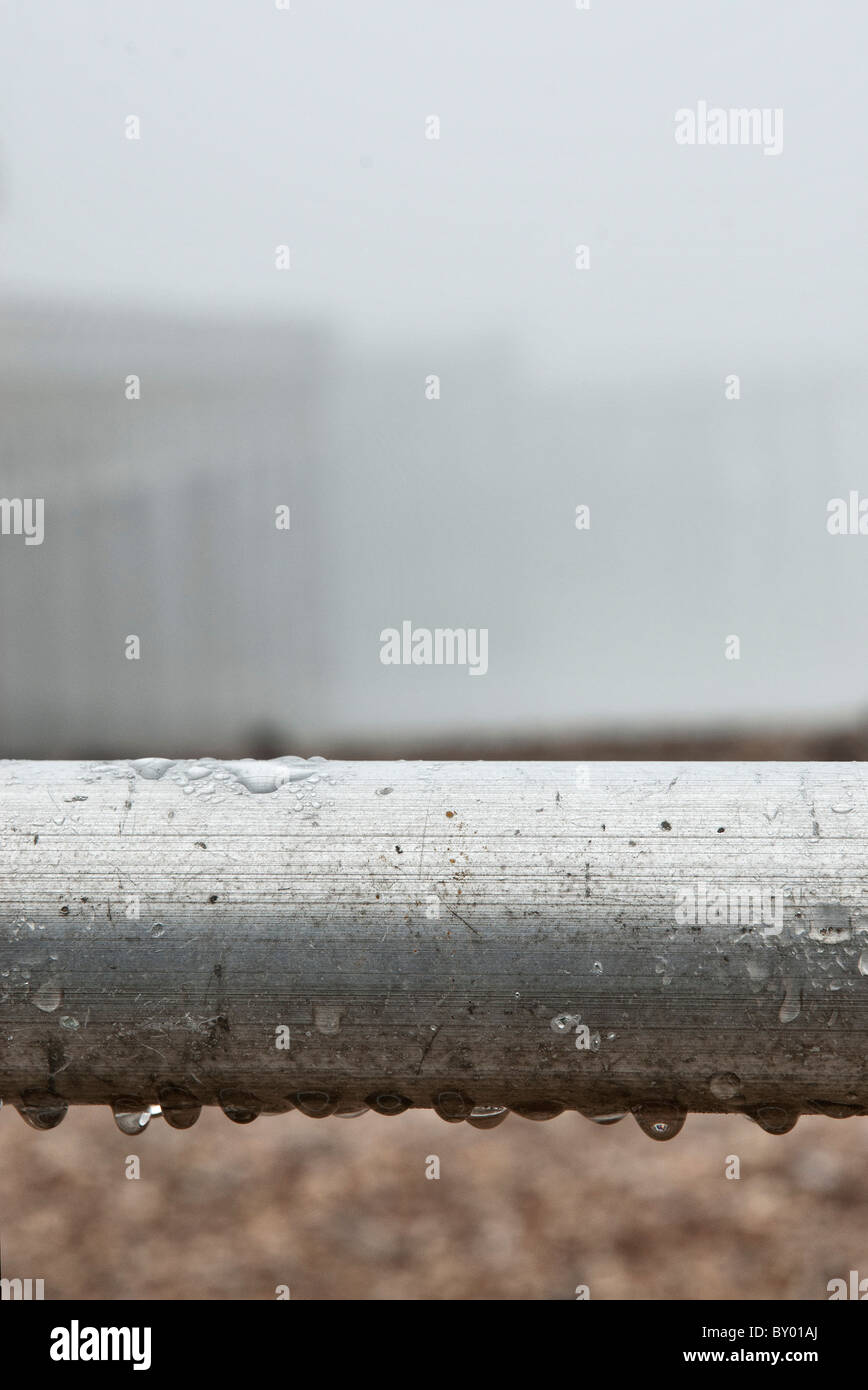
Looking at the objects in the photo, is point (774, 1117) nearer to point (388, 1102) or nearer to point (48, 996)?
point (388, 1102)

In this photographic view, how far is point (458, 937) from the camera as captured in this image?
1.51 ft

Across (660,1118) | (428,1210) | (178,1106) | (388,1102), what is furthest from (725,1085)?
(428,1210)

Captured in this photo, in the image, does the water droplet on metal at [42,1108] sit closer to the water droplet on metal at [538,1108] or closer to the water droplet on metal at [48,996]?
the water droplet on metal at [48,996]

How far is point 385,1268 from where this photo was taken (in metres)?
3.04

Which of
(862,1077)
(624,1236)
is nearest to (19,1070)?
(862,1077)

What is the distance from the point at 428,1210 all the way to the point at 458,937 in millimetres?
3304

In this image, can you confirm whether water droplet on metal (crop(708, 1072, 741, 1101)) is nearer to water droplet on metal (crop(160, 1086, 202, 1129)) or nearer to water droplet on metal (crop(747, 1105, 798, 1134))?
water droplet on metal (crop(747, 1105, 798, 1134))

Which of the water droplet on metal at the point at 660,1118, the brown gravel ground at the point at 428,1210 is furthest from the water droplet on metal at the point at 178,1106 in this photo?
the brown gravel ground at the point at 428,1210

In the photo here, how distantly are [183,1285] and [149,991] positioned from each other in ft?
9.96

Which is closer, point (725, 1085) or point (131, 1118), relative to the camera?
point (725, 1085)

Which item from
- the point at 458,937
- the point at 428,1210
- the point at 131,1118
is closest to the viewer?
the point at 458,937

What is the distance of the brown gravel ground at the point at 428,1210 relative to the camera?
295cm

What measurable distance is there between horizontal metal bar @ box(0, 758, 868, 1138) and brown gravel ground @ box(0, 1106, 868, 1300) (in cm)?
255
